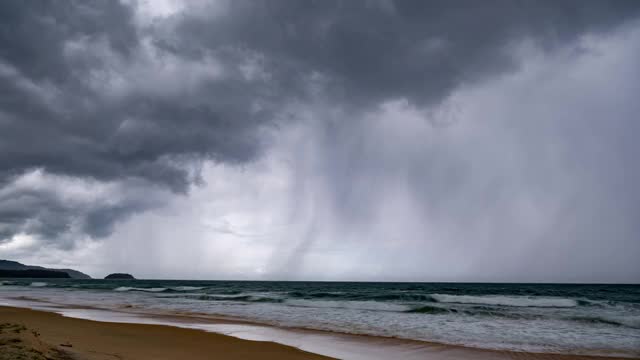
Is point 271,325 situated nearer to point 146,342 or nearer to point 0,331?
point 146,342

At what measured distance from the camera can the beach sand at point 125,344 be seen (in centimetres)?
720

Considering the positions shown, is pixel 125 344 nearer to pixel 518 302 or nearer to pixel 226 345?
pixel 226 345

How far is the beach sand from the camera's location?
7200 mm

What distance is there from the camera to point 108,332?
1341cm

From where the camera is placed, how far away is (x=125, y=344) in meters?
10.9

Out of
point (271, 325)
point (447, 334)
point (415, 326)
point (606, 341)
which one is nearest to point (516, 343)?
point (447, 334)

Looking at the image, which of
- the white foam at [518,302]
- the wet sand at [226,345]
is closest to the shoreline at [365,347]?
the wet sand at [226,345]

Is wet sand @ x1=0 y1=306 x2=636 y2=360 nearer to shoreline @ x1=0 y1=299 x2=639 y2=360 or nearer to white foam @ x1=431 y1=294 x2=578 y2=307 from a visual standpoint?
shoreline @ x1=0 y1=299 x2=639 y2=360

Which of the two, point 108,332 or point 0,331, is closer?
point 0,331

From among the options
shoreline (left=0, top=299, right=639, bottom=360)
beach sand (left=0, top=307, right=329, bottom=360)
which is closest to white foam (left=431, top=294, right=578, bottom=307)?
shoreline (left=0, top=299, right=639, bottom=360)

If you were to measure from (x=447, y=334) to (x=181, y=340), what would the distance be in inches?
365

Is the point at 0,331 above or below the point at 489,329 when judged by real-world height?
above

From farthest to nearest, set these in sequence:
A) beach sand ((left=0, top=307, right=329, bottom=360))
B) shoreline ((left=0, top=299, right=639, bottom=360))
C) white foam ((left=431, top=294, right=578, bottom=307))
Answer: white foam ((left=431, top=294, right=578, bottom=307)) → shoreline ((left=0, top=299, right=639, bottom=360)) → beach sand ((left=0, top=307, right=329, bottom=360))

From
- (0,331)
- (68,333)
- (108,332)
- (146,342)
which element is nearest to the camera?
(0,331)
